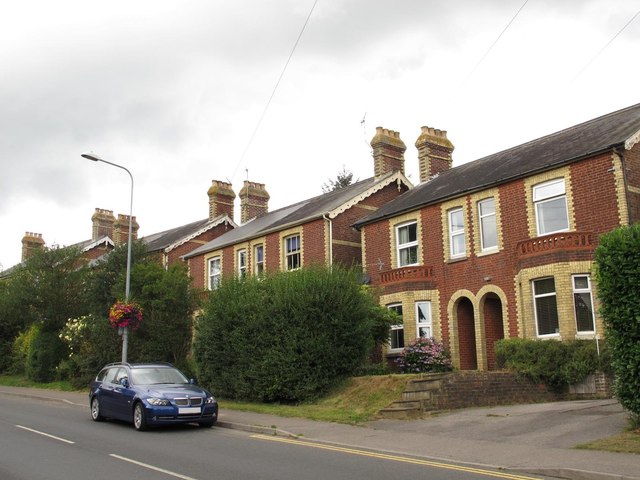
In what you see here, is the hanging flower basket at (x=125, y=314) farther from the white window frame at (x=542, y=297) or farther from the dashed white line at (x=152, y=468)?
the white window frame at (x=542, y=297)

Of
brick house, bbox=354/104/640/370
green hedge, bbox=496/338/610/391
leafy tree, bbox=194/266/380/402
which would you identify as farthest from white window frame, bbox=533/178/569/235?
leafy tree, bbox=194/266/380/402

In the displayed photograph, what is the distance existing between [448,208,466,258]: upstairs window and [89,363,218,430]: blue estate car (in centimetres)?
1202

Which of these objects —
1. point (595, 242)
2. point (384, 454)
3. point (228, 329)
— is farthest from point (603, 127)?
point (384, 454)

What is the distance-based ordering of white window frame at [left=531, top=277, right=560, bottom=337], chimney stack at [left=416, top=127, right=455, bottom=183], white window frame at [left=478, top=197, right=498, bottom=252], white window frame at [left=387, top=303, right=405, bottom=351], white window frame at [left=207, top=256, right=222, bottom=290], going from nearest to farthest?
white window frame at [left=531, top=277, right=560, bottom=337] → white window frame at [left=478, top=197, right=498, bottom=252] → white window frame at [left=387, top=303, right=405, bottom=351] → chimney stack at [left=416, top=127, right=455, bottom=183] → white window frame at [left=207, top=256, right=222, bottom=290]

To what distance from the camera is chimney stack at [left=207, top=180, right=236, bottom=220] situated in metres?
43.1

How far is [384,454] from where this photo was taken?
1124 cm

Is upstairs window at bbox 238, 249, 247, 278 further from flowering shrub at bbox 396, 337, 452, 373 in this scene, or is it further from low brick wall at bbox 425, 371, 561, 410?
low brick wall at bbox 425, 371, 561, 410

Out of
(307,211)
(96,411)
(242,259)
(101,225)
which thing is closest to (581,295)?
(96,411)

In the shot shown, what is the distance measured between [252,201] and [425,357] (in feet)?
67.3

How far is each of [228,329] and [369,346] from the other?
177 inches

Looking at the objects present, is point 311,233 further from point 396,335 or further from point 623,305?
point 623,305

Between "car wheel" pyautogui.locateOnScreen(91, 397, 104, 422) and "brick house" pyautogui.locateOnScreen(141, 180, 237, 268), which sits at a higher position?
"brick house" pyautogui.locateOnScreen(141, 180, 237, 268)

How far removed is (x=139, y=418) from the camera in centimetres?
1458

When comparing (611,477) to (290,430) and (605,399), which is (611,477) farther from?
(605,399)
